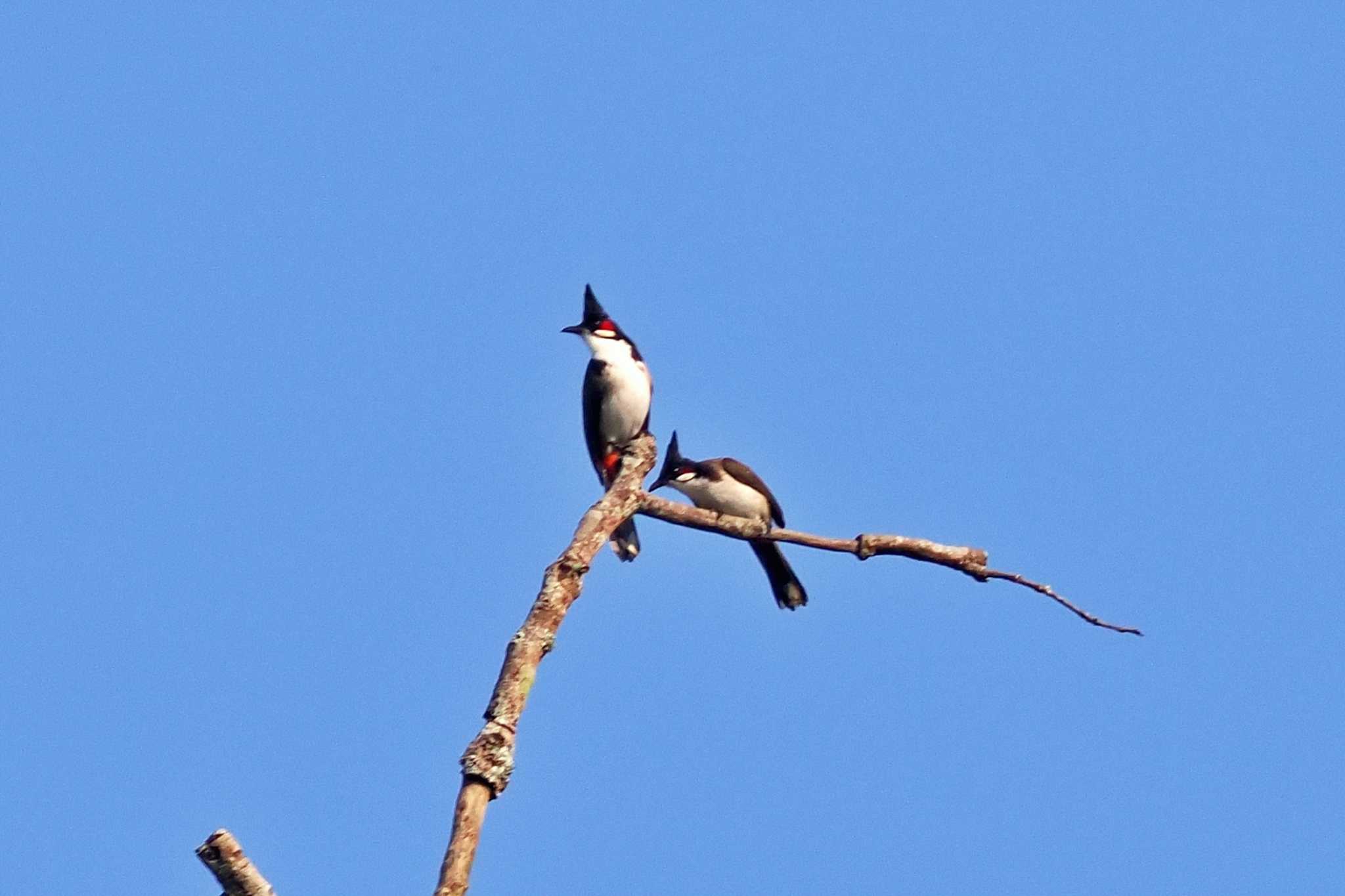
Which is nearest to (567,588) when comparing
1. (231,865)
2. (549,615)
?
(549,615)

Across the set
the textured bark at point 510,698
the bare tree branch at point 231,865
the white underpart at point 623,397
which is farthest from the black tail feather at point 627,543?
the bare tree branch at point 231,865

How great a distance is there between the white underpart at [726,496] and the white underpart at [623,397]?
459 millimetres

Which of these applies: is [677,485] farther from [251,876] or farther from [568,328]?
[251,876]

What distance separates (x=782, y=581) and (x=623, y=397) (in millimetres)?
1569

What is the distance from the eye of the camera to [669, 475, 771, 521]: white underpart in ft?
33.7

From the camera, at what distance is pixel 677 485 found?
409 inches

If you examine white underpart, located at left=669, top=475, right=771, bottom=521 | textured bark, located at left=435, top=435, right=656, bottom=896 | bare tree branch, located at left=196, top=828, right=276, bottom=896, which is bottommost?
bare tree branch, located at left=196, top=828, right=276, bottom=896

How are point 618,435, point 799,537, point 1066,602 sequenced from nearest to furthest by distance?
point 1066,602
point 799,537
point 618,435

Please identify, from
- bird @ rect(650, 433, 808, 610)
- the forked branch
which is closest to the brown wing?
bird @ rect(650, 433, 808, 610)

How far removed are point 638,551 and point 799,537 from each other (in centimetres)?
279

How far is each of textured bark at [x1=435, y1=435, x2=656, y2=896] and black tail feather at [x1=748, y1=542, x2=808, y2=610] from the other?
4.56 metres

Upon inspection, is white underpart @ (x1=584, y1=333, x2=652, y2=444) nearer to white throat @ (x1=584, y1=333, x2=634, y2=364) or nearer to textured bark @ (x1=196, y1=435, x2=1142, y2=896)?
white throat @ (x1=584, y1=333, x2=634, y2=364)

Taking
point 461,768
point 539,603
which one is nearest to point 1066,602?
point 539,603

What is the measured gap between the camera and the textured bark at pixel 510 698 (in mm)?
3693
